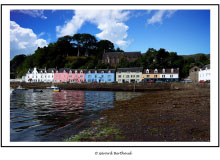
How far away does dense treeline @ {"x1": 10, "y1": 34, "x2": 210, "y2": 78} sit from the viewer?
73.2 meters

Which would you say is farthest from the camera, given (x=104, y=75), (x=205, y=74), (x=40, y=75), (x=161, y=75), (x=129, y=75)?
(x=40, y=75)

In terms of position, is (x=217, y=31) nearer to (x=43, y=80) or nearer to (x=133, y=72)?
(x=133, y=72)

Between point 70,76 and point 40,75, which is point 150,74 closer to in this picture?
point 70,76

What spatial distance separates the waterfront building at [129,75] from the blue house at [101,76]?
2953mm

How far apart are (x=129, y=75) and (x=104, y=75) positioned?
1185cm

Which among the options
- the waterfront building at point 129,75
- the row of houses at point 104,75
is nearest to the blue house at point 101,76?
the row of houses at point 104,75

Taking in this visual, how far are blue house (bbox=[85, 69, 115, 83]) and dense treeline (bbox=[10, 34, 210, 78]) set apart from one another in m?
9.02

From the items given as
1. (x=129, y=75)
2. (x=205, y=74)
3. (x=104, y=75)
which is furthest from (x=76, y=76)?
(x=205, y=74)

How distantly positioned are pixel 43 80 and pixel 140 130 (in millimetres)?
85727

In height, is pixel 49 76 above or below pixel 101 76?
above

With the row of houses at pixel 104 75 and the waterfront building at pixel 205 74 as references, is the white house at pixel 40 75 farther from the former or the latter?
the waterfront building at pixel 205 74

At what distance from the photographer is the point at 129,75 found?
233ft

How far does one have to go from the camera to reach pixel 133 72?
7069 cm
